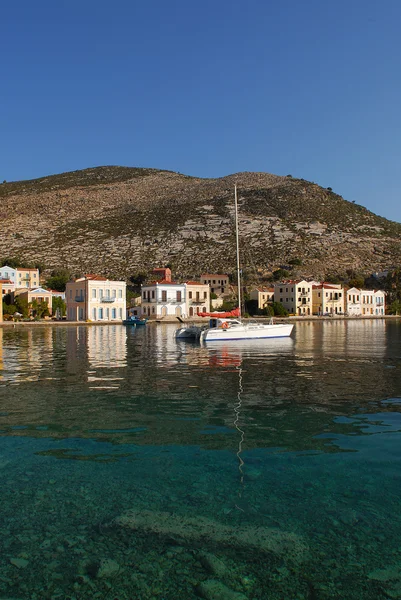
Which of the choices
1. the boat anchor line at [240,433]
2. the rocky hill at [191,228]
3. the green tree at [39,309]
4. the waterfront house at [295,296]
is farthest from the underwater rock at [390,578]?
the rocky hill at [191,228]

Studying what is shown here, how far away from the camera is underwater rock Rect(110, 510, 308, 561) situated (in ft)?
17.9

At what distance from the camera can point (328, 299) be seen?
303 feet

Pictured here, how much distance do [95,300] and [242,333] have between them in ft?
142

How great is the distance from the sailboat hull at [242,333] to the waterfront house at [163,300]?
1744 inches

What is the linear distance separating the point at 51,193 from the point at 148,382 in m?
146

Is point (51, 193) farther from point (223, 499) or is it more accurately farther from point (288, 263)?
point (223, 499)

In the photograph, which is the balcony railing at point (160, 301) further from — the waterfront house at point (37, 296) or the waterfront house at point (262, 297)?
the waterfront house at point (37, 296)

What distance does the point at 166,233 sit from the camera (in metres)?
121

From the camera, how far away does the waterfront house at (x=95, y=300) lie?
244ft

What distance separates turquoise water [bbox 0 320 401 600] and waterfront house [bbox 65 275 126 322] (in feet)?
199

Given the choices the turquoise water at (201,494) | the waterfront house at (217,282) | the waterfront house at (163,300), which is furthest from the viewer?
the waterfront house at (217,282)

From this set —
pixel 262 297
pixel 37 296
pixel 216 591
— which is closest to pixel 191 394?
pixel 216 591

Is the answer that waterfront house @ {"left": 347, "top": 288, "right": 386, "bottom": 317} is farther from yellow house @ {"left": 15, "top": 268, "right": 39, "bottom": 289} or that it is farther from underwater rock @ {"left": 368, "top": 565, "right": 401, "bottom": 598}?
underwater rock @ {"left": 368, "top": 565, "right": 401, "bottom": 598}

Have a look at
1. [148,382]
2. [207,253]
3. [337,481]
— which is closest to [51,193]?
[207,253]
